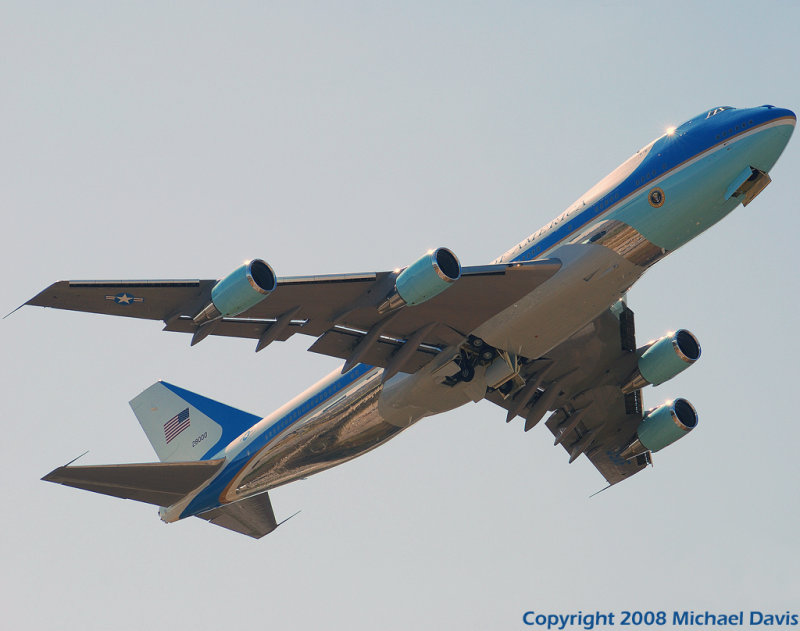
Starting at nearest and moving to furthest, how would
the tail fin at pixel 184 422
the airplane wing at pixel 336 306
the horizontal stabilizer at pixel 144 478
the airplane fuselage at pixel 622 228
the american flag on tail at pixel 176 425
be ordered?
the airplane wing at pixel 336 306
the airplane fuselage at pixel 622 228
the horizontal stabilizer at pixel 144 478
the tail fin at pixel 184 422
the american flag on tail at pixel 176 425

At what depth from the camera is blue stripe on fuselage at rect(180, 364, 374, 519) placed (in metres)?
33.7

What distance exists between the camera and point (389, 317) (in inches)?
1180

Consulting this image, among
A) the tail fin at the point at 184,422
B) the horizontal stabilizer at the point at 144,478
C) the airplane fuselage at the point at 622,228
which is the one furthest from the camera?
the tail fin at the point at 184,422

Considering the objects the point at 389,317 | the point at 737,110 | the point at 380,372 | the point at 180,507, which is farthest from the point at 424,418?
the point at 737,110

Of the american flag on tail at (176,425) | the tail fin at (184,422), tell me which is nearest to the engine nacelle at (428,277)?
the tail fin at (184,422)

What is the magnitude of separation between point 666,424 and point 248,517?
15.2 meters

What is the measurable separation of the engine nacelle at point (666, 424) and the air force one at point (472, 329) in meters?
0.05

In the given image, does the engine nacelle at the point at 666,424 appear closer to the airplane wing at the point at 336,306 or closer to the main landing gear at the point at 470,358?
the main landing gear at the point at 470,358

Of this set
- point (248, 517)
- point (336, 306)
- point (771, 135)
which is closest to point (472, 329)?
point (336, 306)

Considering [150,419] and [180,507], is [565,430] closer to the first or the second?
[180,507]

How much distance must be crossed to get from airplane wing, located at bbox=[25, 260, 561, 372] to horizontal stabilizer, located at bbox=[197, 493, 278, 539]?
9.37 m

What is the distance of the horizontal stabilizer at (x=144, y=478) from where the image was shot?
3225 centimetres

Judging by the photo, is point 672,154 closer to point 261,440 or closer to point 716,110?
point 716,110

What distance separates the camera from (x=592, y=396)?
36.2 metres
